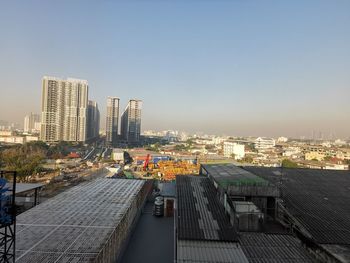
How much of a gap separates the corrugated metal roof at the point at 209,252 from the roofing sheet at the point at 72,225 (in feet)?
6.47

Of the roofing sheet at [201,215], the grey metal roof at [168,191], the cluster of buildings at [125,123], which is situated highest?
the cluster of buildings at [125,123]

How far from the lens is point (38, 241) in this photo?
21.6 feet

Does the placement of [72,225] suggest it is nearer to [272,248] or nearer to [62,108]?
[272,248]

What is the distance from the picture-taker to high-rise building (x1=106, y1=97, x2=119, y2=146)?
71.3 metres

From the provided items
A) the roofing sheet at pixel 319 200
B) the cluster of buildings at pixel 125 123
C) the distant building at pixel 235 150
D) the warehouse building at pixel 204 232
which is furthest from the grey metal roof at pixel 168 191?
the cluster of buildings at pixel 125 123

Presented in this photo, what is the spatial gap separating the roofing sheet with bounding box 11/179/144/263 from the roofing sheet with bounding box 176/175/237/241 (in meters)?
2.04

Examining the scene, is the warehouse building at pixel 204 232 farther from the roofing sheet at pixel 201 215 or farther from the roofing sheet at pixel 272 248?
the roofing sheet at pixel 272 248

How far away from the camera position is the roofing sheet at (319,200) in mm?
7824

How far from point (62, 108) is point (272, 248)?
53.9 meters

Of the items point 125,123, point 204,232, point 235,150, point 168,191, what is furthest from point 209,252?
point 125,123

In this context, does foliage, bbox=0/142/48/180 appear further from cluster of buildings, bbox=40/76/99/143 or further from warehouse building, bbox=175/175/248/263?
warehouse building, bbox=175/175/248/263

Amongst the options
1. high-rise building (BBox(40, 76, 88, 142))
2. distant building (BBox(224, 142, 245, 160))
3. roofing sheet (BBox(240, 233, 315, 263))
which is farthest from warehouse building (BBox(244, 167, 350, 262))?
high-rise building (BBox(40, 76, 88, 142))

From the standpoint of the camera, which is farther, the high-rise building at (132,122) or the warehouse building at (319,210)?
the high-rise building at (132,122)

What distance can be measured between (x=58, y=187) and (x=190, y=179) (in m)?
12.2
